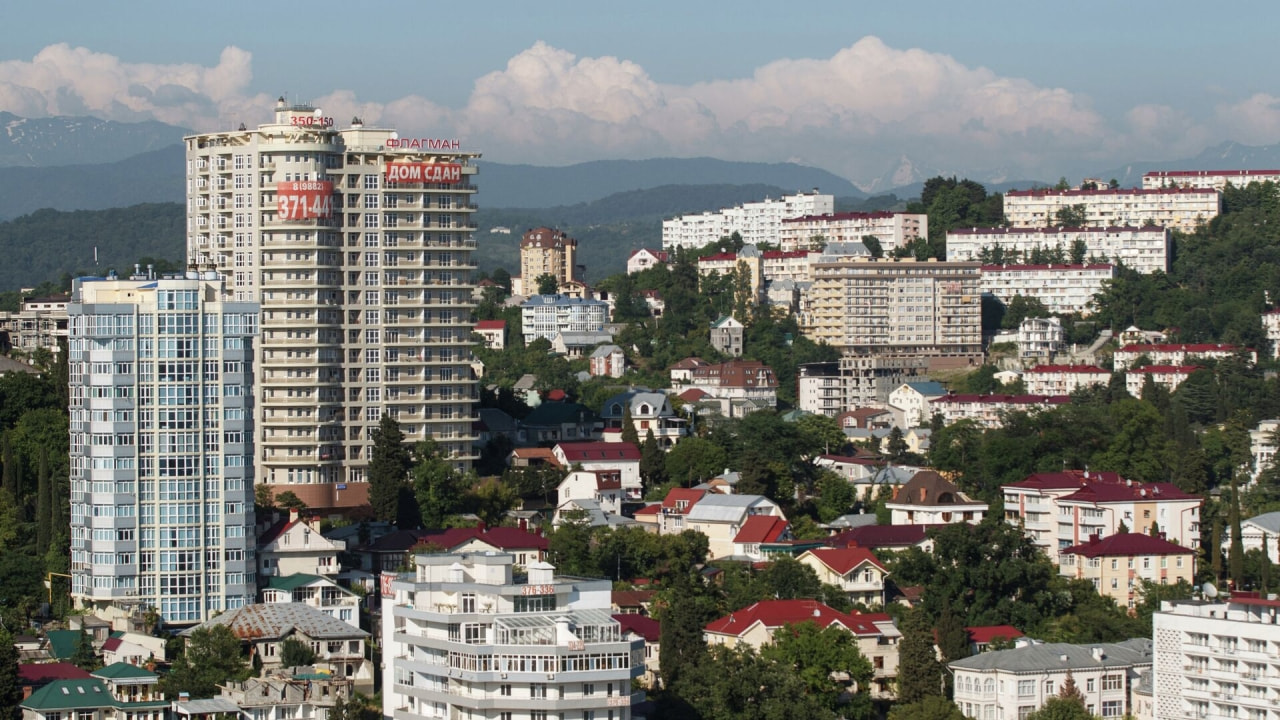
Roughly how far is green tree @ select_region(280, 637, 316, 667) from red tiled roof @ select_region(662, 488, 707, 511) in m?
27.4

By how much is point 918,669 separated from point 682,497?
26367 mm

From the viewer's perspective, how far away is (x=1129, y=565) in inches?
3469

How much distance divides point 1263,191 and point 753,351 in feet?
140

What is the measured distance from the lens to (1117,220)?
16675 cm

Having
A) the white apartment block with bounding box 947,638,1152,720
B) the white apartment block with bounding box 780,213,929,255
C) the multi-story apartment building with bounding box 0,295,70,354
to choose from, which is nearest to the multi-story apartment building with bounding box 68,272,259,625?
the white apartment block with bounding box 947,638,1152,720

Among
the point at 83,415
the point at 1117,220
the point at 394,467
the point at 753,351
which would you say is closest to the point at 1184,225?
the point at 1117,220

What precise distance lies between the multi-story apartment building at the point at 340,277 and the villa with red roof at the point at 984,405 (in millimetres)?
37842

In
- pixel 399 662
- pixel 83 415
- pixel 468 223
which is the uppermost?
pixel 468 223

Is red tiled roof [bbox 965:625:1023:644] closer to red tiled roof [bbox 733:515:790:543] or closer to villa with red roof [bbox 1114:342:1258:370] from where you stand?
red tiled roof [bbox 733:515:790:543]

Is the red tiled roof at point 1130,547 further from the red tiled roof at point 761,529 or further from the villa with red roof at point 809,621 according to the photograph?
the villa with red roof at point 809,621

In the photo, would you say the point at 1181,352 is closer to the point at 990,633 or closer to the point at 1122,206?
the point at 1122,206

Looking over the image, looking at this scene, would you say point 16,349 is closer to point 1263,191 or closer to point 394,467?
point 394,467

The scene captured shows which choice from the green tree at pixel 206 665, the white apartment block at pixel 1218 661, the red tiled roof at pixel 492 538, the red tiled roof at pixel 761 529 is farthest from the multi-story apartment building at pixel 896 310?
the green tree at pixel 206 665

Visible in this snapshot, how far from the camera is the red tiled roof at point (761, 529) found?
89812 mm
